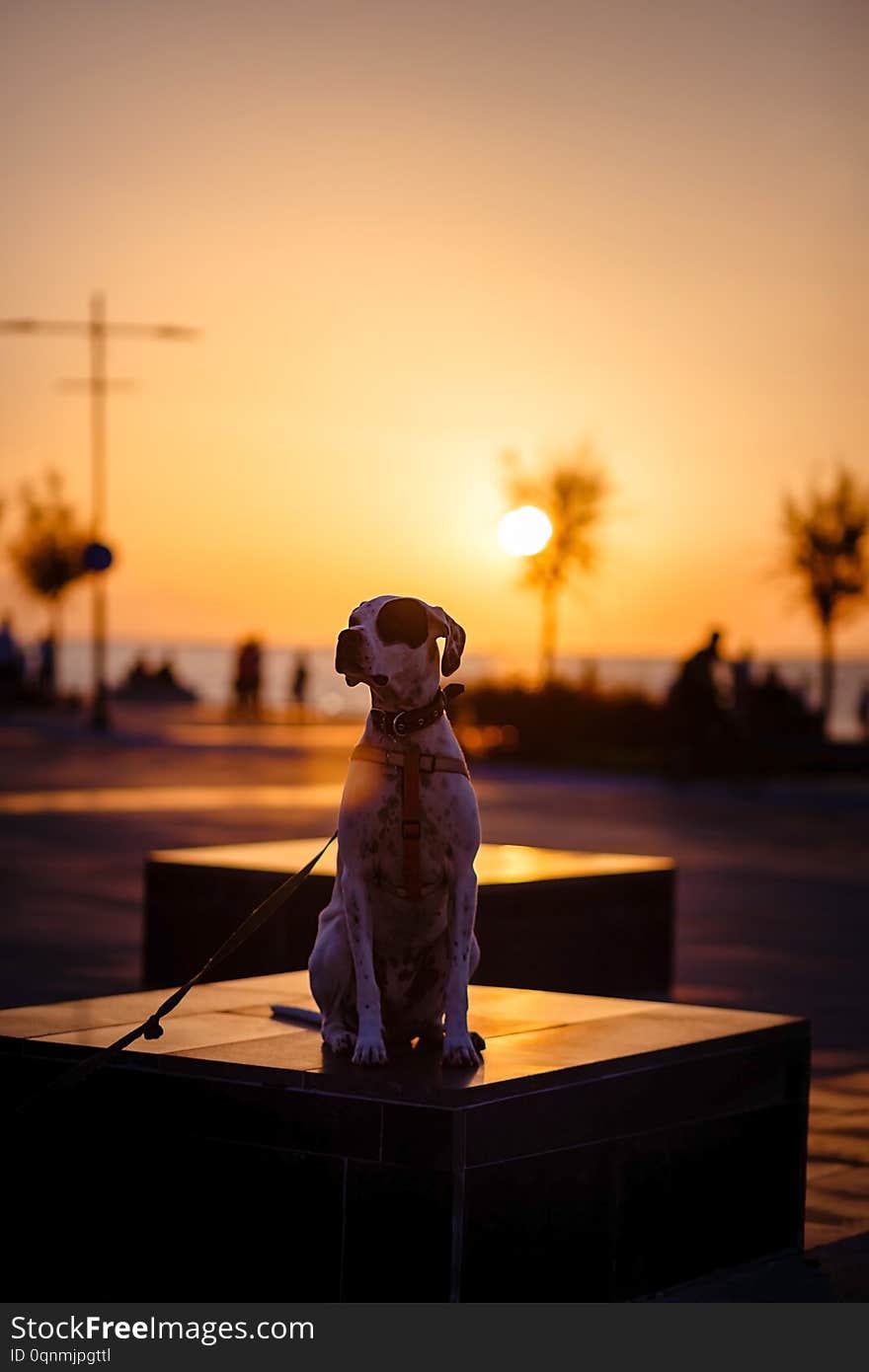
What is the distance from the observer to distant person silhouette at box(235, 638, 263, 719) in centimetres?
5056

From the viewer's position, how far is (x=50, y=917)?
12930mm

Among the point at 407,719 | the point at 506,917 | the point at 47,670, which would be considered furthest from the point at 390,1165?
the point at 47,670

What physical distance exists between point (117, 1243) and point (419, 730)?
158cm

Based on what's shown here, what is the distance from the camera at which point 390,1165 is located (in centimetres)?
488

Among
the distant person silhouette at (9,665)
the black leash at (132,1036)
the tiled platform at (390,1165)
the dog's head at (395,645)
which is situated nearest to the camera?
the tiled platform at (390,1165)

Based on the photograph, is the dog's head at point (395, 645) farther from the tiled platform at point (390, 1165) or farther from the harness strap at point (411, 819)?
the tiled platform at point (390, 1165)

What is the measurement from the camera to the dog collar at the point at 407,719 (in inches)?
203

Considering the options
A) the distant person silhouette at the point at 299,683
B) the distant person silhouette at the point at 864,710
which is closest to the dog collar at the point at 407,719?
the distant person silhouette at the point at 864,710

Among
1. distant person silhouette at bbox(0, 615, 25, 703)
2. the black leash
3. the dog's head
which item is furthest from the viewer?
distant person silhouette at bbox(0, 615, 25, 703)

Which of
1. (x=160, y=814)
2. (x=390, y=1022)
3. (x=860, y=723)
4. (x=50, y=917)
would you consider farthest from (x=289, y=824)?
(x=860, y=723)

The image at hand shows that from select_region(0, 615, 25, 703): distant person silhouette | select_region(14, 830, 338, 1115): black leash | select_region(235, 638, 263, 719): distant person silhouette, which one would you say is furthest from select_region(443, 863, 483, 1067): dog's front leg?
select_region(0, 615, 25, 703): distant person silhouette

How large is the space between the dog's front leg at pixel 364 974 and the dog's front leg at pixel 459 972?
183mm

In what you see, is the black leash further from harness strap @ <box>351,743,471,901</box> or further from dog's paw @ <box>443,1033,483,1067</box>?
dog's paw @ <box>443,1033,483,1067</box>
